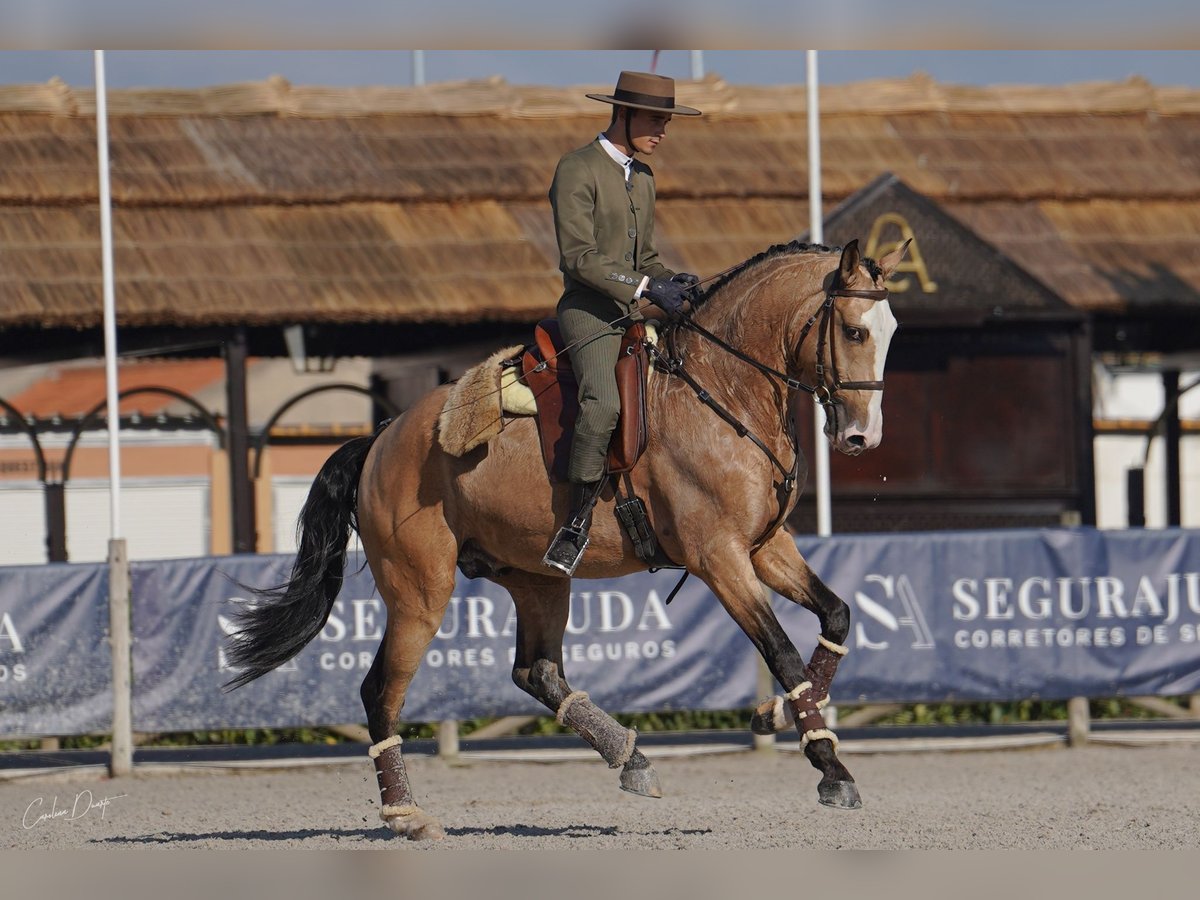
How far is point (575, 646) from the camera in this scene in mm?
12180

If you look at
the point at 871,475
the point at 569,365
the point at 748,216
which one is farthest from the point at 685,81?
the point at 569,365

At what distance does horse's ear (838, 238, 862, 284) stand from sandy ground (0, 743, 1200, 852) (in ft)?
8.21

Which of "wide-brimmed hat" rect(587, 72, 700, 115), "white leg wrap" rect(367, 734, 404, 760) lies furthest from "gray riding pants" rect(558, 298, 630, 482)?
"white leg wrap" rect(367, 734, 404, 760)

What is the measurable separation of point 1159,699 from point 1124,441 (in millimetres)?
12431

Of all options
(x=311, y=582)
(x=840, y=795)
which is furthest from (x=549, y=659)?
(x=840, y=795)

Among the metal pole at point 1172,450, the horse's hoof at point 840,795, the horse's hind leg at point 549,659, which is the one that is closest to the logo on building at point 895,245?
the metal pole at point 1172,450

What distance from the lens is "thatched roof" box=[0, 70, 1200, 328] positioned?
55.7 ft

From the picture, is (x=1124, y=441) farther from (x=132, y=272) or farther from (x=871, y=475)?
(x=132, y=272)

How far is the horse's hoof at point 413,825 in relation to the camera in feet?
26.6

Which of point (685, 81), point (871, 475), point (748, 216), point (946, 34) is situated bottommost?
point (871, 475)

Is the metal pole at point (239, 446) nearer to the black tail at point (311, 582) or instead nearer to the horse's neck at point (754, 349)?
the black tail at point (311, 582)

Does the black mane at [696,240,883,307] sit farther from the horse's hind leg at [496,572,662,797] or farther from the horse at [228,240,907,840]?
the horse's hind leg at [496,572,662,797]

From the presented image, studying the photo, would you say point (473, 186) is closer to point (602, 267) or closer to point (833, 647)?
point (602, 267)

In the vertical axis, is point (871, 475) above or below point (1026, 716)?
above
